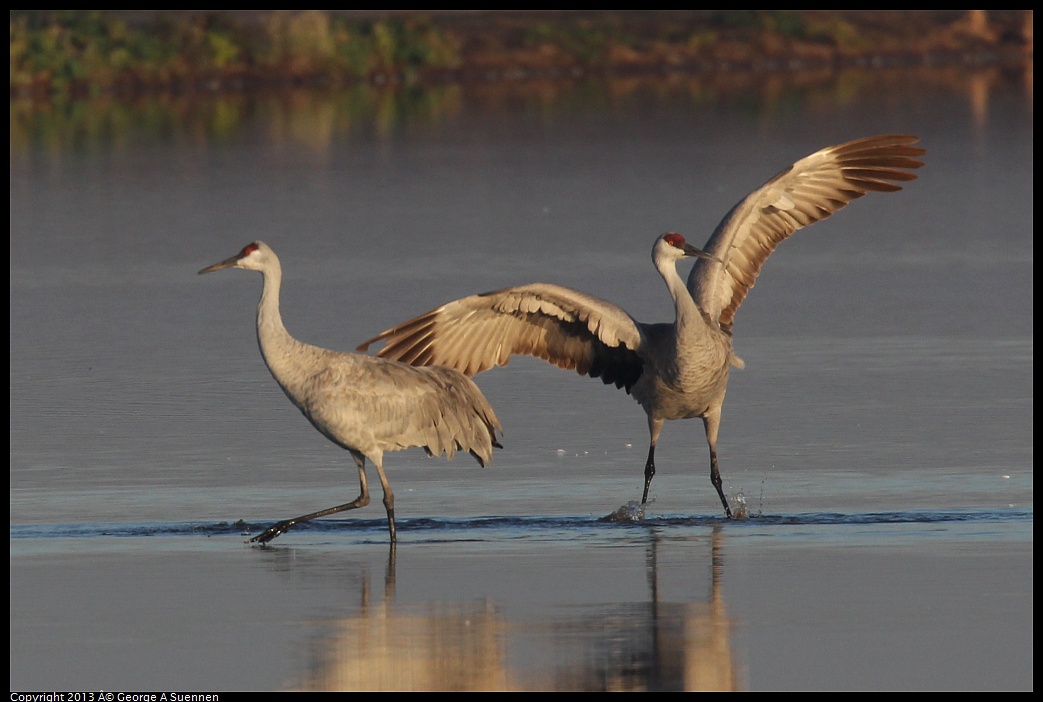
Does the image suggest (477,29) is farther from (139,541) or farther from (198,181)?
(139,541)

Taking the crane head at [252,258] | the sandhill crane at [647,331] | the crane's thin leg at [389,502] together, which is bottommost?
the crane's thin leg at [389,502]

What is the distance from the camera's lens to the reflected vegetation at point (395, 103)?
32625 millimetres

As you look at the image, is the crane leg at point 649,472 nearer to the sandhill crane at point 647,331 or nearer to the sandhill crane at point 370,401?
the sandhill crane at point 647,331

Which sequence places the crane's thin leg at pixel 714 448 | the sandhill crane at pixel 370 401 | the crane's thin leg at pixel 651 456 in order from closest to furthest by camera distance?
the sandhill crane at pixel 370 401, the crane's thin leg at pixel 714 448, the crane's thin leg at pixel 651 456

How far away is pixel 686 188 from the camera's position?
24000 millimetres

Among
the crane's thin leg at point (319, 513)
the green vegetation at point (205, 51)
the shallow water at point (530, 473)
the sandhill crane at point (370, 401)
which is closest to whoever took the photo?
the shallow water at point (530, 473)

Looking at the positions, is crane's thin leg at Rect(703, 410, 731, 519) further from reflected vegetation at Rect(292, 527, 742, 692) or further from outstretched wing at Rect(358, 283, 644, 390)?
reflected vegetation at Rect(292, 527, 742, 692)

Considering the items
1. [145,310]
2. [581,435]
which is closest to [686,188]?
[145,310]

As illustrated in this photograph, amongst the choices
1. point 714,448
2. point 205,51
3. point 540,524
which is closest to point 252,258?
point 540,524

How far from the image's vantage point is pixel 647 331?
11242 mm

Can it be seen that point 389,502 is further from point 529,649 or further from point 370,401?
point 529,649

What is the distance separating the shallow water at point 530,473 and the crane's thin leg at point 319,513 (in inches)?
3.1

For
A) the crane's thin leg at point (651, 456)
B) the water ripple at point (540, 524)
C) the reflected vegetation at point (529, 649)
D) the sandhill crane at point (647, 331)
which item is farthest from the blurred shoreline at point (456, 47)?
the reflected vegetation at point (529, 649)

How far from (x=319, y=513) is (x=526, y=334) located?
1949 millimetres
